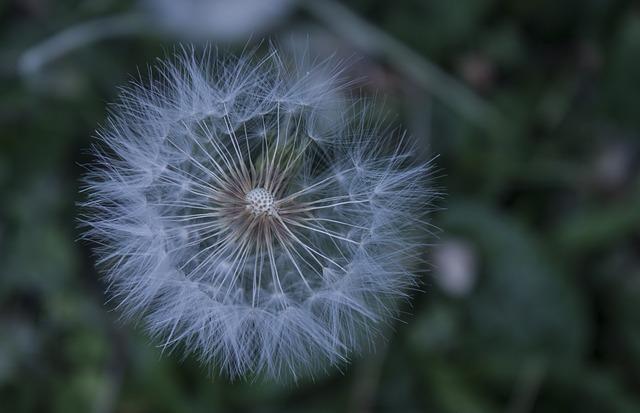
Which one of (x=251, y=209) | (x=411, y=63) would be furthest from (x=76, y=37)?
(x=251, y=209)

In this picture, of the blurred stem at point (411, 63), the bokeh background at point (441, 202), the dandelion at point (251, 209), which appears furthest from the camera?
the blurred stem at point (411, 63)

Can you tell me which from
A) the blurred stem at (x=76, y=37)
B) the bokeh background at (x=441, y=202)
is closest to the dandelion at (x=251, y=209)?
the bokeh background at (x=441, y=202)

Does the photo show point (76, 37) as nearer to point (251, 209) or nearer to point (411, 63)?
point (411, 63)

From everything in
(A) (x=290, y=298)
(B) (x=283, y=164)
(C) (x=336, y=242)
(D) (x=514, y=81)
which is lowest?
(A) (x=290, y=298)

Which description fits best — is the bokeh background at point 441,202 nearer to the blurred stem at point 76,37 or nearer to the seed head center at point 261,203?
the blurred stem at point 76,37

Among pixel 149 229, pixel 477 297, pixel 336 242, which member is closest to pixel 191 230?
pixel 149 229

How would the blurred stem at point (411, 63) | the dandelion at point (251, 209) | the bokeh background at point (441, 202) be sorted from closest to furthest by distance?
the dandelion at point (251, 209)
the bokeh background at point (441, 202)
the blurred stem at point (411, 63)

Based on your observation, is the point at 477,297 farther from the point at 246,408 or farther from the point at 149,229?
the point at 149,229
